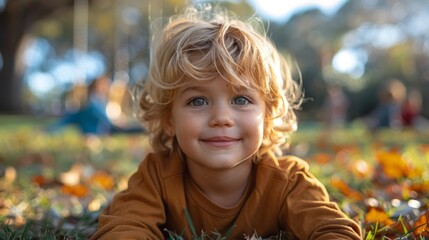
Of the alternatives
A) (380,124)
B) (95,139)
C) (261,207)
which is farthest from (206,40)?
(380,124)

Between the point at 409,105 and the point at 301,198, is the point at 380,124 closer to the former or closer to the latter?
the point at 409,105

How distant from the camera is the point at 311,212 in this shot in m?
1.99

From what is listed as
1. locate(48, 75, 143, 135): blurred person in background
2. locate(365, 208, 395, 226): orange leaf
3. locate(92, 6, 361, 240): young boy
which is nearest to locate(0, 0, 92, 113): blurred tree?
locate(48, 75, 143, 135): blurred person in background

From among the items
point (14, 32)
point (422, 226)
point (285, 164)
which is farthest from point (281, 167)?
point (14, 32)

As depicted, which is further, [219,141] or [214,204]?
[214,204]

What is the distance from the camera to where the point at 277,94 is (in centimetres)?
220

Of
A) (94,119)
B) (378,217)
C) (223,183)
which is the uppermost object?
(223,183)

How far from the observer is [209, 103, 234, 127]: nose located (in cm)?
198

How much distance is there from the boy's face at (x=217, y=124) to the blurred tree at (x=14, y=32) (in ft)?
55.7

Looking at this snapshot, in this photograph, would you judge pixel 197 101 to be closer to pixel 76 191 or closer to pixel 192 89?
pixel 192 89

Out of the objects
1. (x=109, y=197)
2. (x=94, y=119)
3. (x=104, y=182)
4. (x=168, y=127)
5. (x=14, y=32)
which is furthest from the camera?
(x=14, y=32)

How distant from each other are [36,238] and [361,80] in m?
25.6

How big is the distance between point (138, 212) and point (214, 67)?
1.94ft

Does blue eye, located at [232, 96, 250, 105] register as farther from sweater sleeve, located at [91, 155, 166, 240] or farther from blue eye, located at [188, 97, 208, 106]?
sweater sleeve, located at [91, 155, 166, 240]
